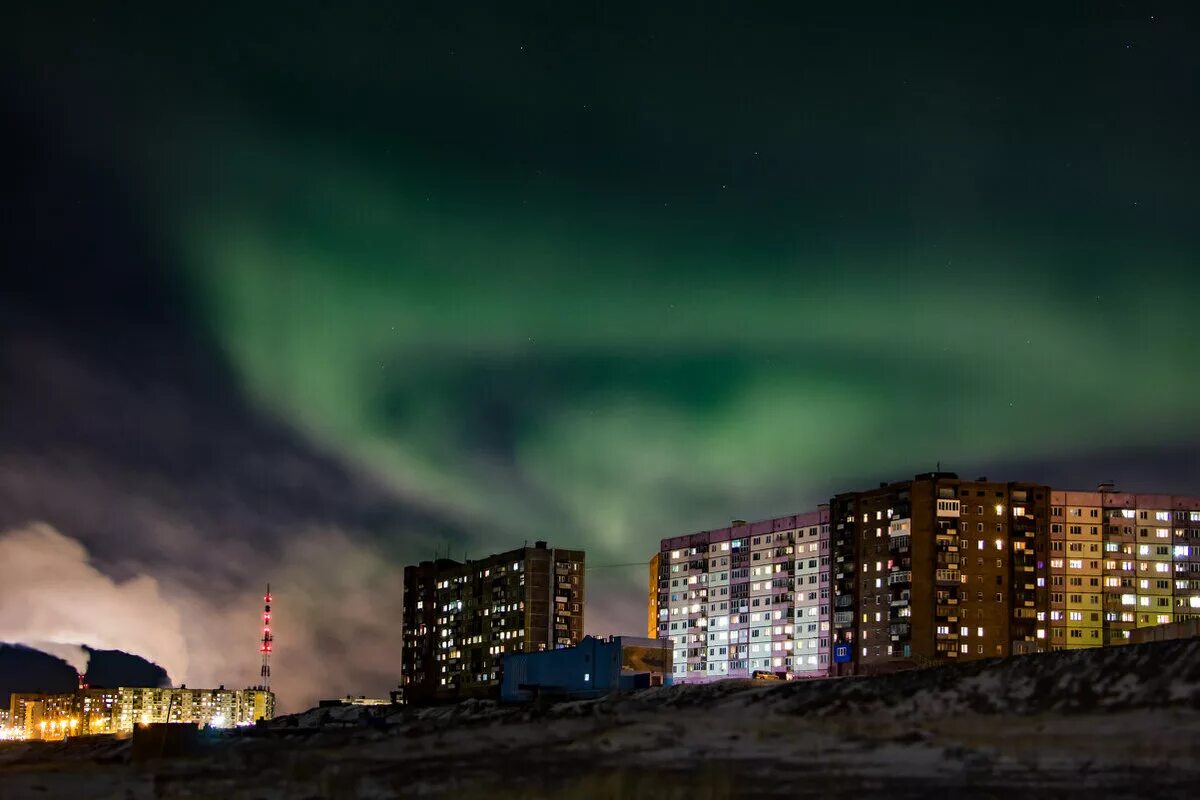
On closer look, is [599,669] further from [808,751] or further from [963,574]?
[808,751]

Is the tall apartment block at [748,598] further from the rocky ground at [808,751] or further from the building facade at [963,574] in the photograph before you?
the rocky ground at [808,751]

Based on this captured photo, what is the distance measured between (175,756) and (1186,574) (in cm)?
13647

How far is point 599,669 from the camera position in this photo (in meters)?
124

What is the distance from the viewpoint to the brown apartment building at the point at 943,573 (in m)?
148

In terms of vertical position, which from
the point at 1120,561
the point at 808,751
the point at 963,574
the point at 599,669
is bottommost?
the point at 808,751

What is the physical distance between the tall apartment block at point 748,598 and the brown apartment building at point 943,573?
11624 mm

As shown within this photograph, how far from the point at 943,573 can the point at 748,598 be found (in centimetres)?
3921

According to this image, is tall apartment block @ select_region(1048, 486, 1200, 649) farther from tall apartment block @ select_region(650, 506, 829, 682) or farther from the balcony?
tall apartment block @ select_region(650, 506, 829, 682)

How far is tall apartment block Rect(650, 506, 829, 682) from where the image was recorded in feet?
559

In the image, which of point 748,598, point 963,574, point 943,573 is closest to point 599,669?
point 943,573

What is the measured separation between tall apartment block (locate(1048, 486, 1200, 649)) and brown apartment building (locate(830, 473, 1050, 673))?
3.91 metres

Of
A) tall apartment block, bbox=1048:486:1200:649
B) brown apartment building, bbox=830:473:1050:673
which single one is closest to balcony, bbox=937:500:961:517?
brown apartment building, bbox=830:473:1050:673

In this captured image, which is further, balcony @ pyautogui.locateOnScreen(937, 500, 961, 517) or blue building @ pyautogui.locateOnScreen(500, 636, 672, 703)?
balcony @ pyautogui.locateOnScreen(937, 500, 961, 517)

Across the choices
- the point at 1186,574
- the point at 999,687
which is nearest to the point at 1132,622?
the point at 1186,574
